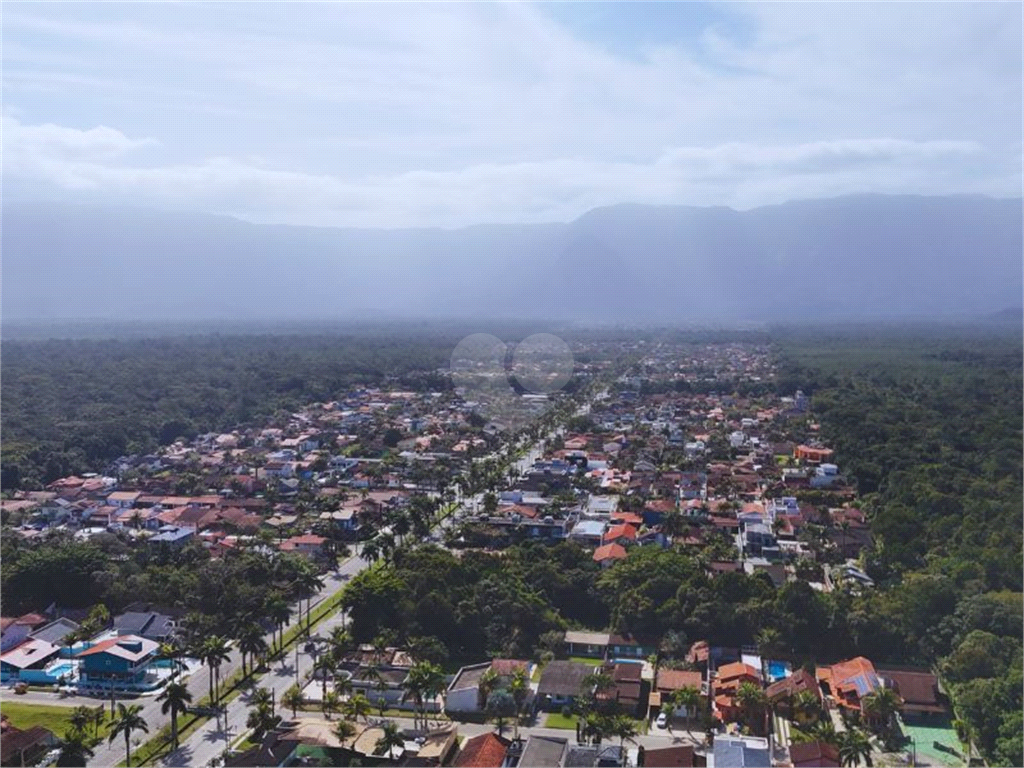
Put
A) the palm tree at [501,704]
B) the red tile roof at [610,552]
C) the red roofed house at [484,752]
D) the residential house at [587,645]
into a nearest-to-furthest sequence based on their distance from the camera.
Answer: the red roofed house at [484,752], the palm tree at [501,704], the residential house at [587,645], the red tile roof at [610,552]

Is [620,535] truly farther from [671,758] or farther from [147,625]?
[147,625]

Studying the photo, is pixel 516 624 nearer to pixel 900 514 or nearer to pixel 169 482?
pixel 900 514

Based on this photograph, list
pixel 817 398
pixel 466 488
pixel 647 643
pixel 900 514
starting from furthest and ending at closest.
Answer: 1. pixel 817 398
2. pixel 466 488
3. pixel 900 514
4. pixel 647 643

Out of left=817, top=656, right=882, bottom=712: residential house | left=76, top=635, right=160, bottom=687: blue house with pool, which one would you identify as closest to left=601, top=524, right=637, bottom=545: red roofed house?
left=817, top=656, right=882, bottom=712: residential house

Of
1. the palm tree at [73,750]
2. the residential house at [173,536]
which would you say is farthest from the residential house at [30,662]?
the residential house at [173,536]

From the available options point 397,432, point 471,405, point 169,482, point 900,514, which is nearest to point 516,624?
point 900,514

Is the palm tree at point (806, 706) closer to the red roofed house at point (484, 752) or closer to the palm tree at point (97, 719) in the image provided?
the red roofed house at point (484, 752)

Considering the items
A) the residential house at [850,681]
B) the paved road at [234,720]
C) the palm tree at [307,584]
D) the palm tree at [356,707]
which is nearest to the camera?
the paved road at [234,720]
